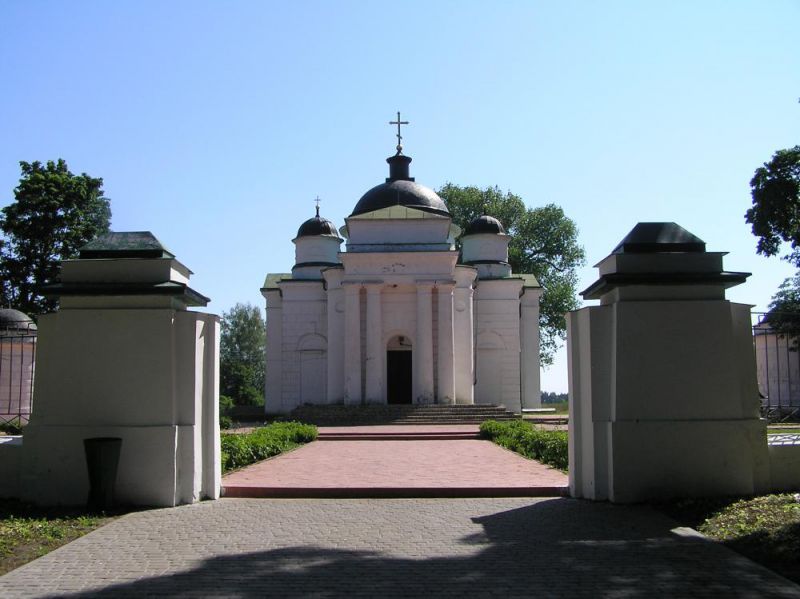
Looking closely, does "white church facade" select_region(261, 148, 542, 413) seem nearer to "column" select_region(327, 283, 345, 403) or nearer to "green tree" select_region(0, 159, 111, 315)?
"column" select_region(327, 283, 345, 403)

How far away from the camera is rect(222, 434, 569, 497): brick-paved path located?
10.2 m

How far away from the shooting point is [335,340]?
31.6 meters

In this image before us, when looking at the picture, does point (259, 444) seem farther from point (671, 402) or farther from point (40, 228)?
point (40, 228)

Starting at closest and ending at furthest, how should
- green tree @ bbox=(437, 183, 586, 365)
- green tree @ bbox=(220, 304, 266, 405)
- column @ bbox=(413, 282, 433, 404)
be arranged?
column @ bbox=(413, 282, 433, 404), green tree @ bbox=(437, 183, 586, 365), green tree @ bbox=(220, 304, 266, 405)

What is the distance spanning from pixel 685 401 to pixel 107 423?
6811 mm

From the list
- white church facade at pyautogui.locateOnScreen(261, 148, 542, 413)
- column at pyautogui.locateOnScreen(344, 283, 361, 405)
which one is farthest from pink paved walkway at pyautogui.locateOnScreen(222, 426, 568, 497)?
white church facade at pyautogui.locateOnScreen(261, 148, 542, 413)

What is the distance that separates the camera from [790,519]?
7.36 m

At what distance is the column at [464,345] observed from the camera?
3102 centimetres

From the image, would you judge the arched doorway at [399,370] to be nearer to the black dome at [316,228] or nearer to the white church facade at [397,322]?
the white church facade at [397,322]

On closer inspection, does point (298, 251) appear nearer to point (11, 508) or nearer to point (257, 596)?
point (11, 508)

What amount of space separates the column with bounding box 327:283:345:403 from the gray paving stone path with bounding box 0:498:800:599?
73.2 feet

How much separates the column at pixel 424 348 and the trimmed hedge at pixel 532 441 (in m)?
7.44

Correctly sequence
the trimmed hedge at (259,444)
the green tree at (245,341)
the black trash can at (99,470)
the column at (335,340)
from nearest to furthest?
the black trash can at (99,470) → the trimmed hedge at (259,444) → the column at (335,340) → the green tree at (245,341)

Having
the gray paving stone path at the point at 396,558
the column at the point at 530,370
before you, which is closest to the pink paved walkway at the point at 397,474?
Answer: the gray paving stone path at the point at 396,558
